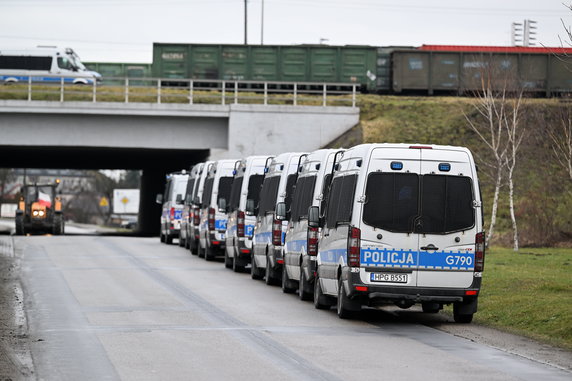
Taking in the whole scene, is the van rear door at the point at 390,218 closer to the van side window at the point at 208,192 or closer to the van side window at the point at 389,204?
the van side window at the point at 389,204

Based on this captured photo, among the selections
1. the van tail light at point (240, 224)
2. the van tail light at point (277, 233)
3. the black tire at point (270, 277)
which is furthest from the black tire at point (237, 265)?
the van tail light at point (277, 233)

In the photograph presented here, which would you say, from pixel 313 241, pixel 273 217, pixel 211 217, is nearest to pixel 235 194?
pixel 211 217

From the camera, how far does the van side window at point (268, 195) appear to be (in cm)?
2400

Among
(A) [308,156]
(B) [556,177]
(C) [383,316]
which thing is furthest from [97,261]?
(B) [556,177]

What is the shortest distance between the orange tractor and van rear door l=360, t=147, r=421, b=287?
4085 cm

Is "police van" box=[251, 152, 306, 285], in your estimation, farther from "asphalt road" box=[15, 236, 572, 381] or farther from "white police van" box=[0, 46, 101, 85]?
"white police van" box=[0, 46, 101, 85]

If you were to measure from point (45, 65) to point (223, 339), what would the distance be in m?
52.3

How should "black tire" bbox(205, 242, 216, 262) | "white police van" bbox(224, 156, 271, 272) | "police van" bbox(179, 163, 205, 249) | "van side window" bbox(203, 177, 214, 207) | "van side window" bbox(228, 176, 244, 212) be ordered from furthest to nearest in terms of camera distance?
"police van" bbox(179, 163, 205, 249) < "van side window" bbox(203, 177, 214, 207) < "black tire" bbox(205, 242, 216, 262) < "van side window" bbox(228, 176, 244, 212) < "white police van" bbox(224, 156, 271, 272)

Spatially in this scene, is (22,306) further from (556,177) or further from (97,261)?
(556,177)

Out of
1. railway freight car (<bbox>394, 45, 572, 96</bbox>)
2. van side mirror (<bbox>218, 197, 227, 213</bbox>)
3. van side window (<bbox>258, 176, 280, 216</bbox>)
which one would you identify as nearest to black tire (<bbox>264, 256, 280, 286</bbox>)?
van side window (<bbox>258, 176, 280, 216</bbox>)

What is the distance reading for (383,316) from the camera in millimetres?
17766

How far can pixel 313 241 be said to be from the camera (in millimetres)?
19156

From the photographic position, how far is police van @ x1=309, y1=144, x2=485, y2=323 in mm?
15930

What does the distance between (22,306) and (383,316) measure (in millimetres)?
5715
